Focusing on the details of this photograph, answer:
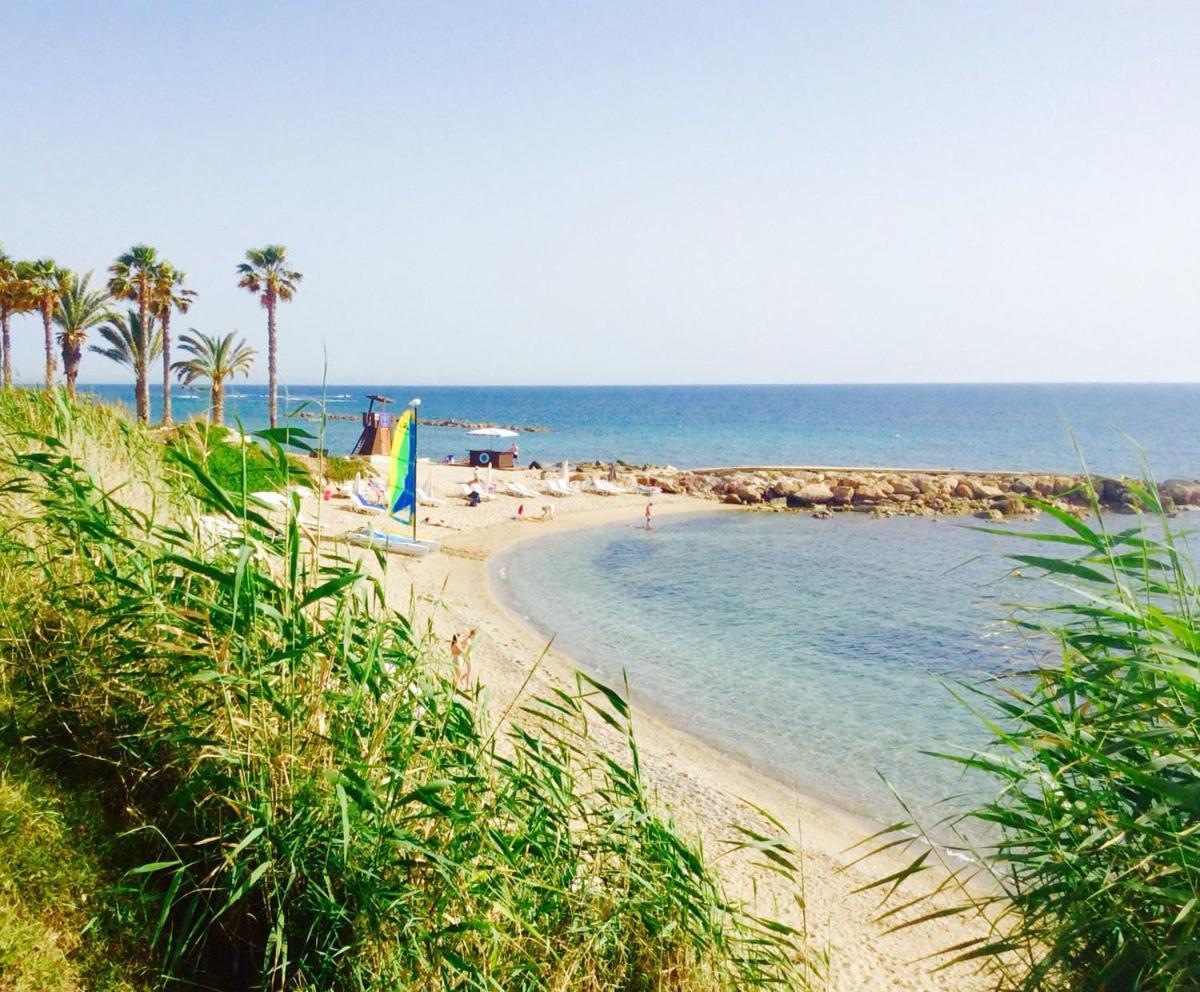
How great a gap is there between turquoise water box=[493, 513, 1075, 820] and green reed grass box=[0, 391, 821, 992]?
4447mm

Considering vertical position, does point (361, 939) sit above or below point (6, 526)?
below

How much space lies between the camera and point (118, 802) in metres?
3.88

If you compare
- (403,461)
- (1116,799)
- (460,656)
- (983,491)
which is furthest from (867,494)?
(1116,799)

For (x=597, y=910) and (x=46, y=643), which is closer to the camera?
(x=597, y=910)

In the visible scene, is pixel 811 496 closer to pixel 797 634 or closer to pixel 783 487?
pixel 783 487

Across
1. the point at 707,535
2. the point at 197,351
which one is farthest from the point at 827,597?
the point at 197,351

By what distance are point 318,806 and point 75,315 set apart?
41.4 meters

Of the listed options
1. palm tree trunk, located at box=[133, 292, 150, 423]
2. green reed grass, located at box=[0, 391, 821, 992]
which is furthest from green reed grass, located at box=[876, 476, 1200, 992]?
palm tree trunk, located at box=[133, 292, 150, 423]

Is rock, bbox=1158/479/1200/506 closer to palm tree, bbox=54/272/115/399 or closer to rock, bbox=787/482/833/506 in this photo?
rock, bbox=787/482/833/506

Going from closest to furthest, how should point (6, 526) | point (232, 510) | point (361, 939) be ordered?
point (361, 939)
point (232, 510)
point (6, 526)

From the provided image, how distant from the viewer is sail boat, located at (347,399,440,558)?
20.0 m

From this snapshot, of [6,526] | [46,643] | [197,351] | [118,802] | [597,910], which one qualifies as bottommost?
[597,910]

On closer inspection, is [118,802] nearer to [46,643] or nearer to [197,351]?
[46,643]

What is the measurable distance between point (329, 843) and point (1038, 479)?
5208 cm
